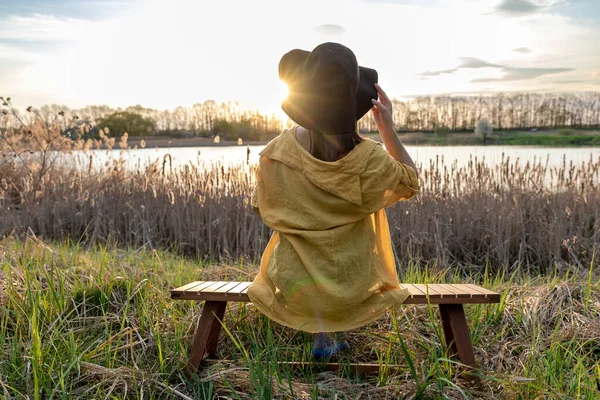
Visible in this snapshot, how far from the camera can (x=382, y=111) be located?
2119mm

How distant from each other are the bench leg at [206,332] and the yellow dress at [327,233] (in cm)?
24

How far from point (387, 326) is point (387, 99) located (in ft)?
3.88

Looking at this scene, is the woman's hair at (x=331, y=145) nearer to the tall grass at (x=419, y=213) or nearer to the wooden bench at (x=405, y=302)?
the wooden bench at (x=405, y=302)

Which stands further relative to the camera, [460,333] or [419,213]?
[419,213]

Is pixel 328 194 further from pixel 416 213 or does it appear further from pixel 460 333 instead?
pixel 416 213

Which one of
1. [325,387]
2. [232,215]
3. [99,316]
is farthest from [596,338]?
[232,215]

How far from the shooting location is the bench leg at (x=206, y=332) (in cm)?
219

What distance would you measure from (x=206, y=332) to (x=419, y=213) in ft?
10.1

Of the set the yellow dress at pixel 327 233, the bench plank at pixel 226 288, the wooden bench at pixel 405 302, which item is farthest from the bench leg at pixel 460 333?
the bench plank at pixel 226 288

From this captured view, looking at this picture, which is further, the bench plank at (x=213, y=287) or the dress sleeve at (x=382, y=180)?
the bench plank at (x=213, y=287)

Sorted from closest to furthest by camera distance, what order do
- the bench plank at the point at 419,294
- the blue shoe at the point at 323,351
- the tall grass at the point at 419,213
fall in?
the bench plank at the point at 419,294 < the blue shoe at the point at 323,351 < the tall grass at the point at 419,213

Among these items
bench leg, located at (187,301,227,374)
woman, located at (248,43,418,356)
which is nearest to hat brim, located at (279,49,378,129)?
woman, located at (248,43,418,356)

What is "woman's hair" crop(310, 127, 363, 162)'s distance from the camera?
6.75ft

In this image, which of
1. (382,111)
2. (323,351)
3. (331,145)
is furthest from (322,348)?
(382,111)
